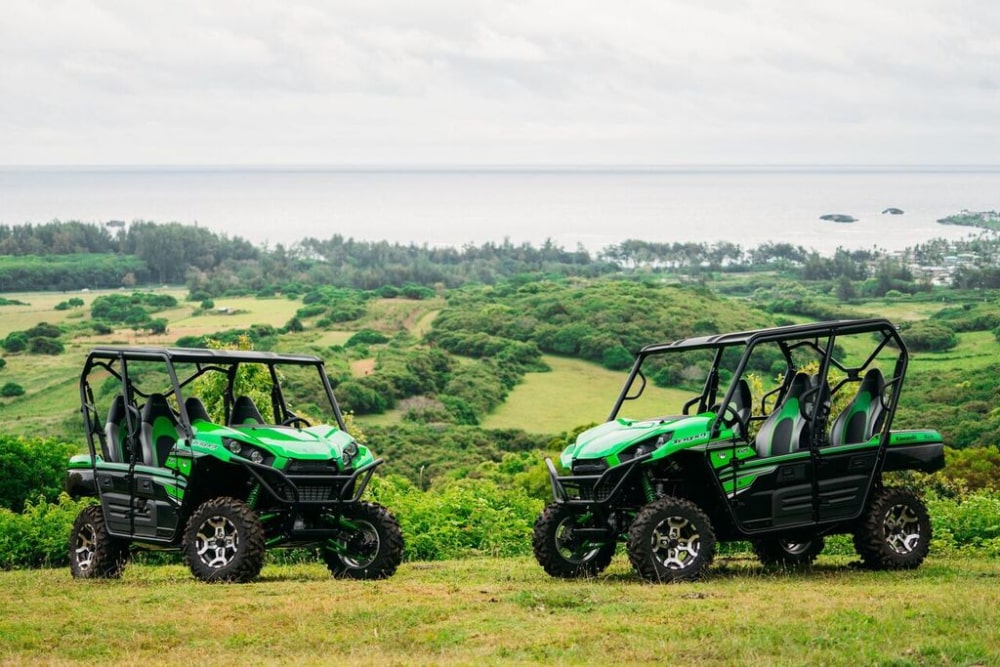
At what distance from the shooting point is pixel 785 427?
639 inches

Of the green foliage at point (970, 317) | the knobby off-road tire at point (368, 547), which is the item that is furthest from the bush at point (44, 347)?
the knobby off-road tire at point (368, 547)

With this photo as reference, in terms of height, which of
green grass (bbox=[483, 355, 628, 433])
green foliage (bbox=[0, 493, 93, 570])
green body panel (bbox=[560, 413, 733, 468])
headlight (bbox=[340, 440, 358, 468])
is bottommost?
green grass (bbox=[483, 355, 628, 433])

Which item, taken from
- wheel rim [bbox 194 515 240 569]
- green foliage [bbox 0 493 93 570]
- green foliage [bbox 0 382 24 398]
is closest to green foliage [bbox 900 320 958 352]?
green foliage [bbox 0 382 24 398]

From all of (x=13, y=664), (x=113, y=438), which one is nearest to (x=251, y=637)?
(x=13, y=664)

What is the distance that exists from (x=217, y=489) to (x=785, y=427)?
6855 mm

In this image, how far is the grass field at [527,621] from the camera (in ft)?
36.9

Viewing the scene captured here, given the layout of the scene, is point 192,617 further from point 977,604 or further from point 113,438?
point 977,604

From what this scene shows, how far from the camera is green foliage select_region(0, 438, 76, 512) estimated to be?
38.6 meters

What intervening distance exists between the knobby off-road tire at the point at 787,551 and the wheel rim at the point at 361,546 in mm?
4820

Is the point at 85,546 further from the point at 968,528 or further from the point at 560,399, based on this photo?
the point at 560,399

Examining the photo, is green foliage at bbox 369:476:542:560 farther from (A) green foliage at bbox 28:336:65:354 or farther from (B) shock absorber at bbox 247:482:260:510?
(A) green foliage at bbox 28:336:65:354

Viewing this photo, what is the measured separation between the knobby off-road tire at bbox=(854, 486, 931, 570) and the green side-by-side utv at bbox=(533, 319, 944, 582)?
12mm

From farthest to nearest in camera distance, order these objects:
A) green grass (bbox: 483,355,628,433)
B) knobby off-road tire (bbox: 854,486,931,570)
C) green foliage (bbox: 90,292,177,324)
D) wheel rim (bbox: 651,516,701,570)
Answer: green foliage (bbox: 90,292,177,324) < green grass (bbox: 483,355,628,433) < knobby off-road tire (bbox: 854,486,931,570) < wheel rim (bbox: 651,516,701,570)

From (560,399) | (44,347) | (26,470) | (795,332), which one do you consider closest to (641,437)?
(795,332)
